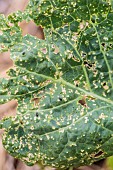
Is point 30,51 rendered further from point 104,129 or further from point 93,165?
point 93,165

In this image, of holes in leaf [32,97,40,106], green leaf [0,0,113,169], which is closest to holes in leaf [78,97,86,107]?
green leaf [0,0,113,169]

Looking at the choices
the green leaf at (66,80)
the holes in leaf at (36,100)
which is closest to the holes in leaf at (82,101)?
the green leaf at (66,80)

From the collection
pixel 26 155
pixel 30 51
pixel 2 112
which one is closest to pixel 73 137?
pixel 26 155

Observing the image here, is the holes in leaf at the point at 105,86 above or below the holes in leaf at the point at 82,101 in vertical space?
above

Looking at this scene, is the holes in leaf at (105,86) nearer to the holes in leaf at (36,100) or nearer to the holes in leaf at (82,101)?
the holes in leaf at (82,101)

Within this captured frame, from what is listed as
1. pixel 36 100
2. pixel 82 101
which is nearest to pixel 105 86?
pixel 82 101

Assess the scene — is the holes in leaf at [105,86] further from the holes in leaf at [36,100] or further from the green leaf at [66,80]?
the holes in leaf at [36,100]

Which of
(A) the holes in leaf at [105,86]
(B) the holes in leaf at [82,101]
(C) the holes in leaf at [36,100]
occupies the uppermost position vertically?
(C) the holes in leaf at [36,100]

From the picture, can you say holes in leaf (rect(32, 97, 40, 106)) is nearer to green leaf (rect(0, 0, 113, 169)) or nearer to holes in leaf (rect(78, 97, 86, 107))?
green leaf (rect(0, 0, 113, 169))
